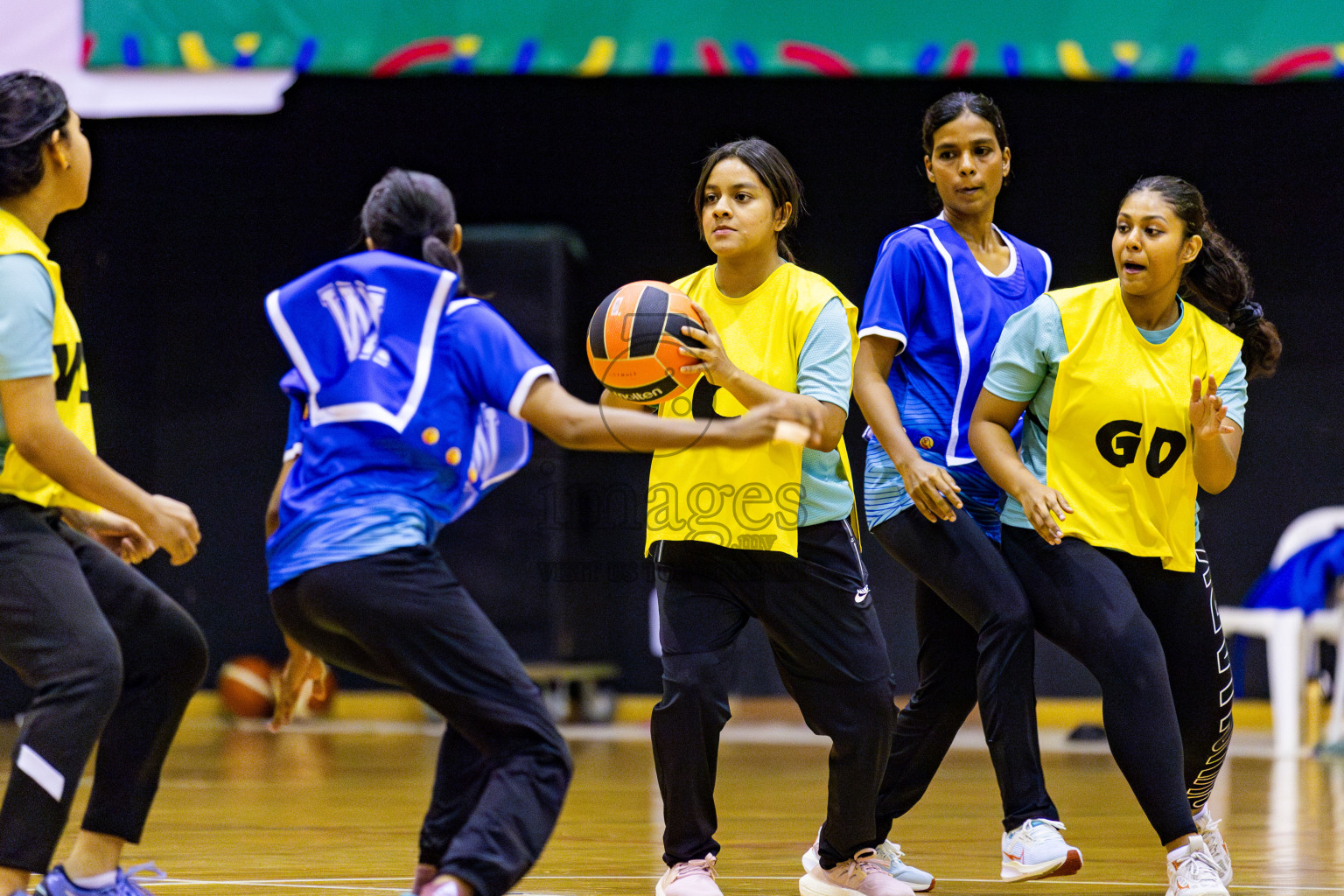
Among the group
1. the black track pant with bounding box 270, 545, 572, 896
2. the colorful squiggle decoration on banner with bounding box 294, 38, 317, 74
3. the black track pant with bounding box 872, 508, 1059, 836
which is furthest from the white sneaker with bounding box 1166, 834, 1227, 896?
the colorful squiggle decoration on banner with bounding box 294, 38, 317, 74

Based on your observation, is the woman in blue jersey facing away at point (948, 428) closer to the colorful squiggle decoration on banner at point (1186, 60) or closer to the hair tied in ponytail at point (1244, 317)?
the hair tied in ponytail at point (1244, 317)

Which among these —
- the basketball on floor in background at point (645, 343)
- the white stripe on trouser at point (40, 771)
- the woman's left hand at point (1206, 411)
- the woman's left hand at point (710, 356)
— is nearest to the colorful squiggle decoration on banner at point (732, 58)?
the woman's left hand at point (1206, 411)

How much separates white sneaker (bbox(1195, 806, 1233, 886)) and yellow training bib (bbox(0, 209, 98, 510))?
8.59 feet

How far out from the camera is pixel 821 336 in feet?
11.5

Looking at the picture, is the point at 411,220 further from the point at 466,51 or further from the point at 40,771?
the point at 466,51

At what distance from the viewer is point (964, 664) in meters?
3.87

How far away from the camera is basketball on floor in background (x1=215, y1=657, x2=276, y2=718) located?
906 centimetres

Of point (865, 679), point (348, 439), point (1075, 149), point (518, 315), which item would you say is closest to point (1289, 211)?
point (1075, 149)

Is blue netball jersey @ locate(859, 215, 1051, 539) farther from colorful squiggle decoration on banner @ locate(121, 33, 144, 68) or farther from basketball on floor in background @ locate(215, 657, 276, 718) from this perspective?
basketball on floor in background @ locate(215, 657, 276, 718)

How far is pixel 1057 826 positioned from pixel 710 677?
86cm

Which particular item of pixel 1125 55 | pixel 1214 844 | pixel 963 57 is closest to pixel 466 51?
pixel 963 57

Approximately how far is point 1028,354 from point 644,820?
228 centimetres

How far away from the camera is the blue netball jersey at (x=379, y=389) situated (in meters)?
2.75

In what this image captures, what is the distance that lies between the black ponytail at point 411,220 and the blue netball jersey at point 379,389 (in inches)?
3.9
